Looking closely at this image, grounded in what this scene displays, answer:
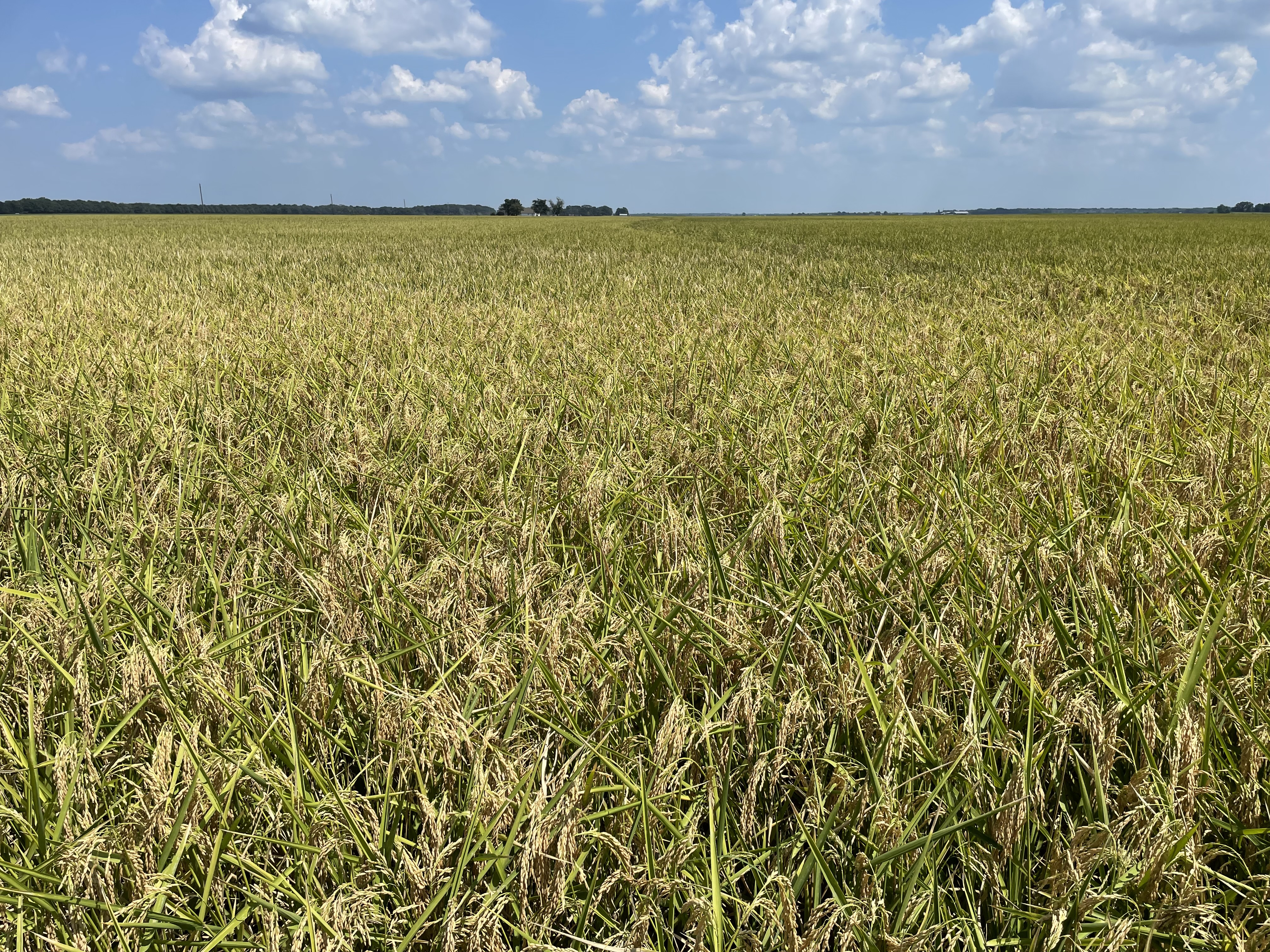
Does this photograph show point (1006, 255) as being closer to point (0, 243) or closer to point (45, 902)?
point (45, 902)

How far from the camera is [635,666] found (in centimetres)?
138

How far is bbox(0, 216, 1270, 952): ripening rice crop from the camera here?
983mm

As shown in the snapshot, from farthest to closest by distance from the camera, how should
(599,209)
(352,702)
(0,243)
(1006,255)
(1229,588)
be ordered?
1. (599,209)
2. (0,243)
3. (1006,255)
4. (1229,588)
5. (352,702)

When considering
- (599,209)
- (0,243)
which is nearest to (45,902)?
(0,243)

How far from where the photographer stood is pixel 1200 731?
1124 mm

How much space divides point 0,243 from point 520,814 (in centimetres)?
1969

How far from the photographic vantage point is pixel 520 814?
39.9 inches

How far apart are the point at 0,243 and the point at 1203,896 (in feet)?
66.8

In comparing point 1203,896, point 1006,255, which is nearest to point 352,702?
point 1203,896

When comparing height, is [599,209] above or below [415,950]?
above

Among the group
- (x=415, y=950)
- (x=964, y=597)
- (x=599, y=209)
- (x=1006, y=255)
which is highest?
(x=599, y=209)

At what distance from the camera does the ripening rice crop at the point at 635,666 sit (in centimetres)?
98

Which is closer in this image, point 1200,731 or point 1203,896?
point 1203,896

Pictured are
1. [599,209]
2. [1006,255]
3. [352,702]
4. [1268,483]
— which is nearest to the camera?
[352,702]
